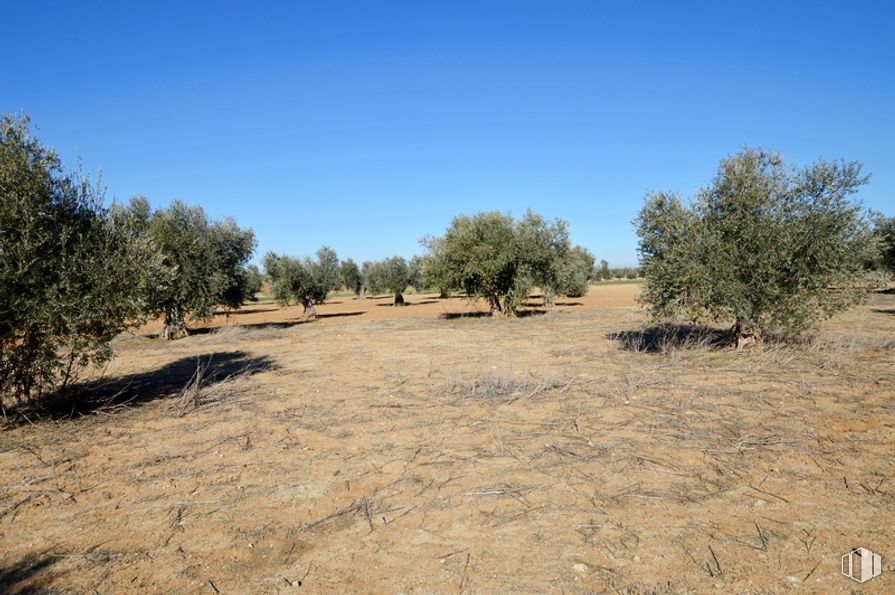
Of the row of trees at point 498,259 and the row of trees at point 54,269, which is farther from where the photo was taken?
the row of trees at point 498,259

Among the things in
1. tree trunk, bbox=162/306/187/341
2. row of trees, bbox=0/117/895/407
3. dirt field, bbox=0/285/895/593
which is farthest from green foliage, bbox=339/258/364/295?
dirt field, bbox=0/285/895/593

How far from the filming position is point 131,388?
1273cm

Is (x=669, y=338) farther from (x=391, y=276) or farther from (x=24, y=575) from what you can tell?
(x=391, y=276)

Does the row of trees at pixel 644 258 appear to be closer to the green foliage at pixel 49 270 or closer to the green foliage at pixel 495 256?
the green foliage at pixel 49 270

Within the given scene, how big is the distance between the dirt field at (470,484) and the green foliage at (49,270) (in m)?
1.56

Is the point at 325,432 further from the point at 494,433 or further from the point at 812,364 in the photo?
the point at 812,364

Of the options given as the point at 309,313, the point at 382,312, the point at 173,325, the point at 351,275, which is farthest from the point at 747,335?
the point at 351,275

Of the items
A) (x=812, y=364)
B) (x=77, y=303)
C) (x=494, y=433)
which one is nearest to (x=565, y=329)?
(x=812, y=364)

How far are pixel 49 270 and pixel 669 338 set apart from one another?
18.5 meters

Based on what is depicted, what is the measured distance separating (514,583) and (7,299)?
30.6ft

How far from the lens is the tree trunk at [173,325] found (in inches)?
1008
